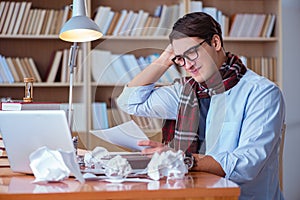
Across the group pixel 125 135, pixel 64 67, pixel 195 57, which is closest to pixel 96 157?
pixel 125 135

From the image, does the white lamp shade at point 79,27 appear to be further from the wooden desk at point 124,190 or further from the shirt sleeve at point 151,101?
the wooden desk at point 124,190

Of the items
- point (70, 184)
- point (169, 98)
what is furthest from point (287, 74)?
point (70, 184)

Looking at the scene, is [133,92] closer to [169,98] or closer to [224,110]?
[169,98]

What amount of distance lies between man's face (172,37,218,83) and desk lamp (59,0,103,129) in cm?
40

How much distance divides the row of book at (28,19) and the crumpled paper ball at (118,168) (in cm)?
260

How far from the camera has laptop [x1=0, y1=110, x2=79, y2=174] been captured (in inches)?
61.1

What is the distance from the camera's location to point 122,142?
5.57ft

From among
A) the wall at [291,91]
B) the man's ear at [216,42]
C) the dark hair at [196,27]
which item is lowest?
the wall at [291,91]

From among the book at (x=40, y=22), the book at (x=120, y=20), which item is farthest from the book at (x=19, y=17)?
the book at (x=120, y=20)

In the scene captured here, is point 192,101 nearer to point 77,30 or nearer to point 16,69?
point 77,30

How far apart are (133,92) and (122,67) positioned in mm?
181

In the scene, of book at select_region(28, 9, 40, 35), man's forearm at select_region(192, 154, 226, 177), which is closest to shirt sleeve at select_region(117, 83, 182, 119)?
man's forearm at select_region(192, 154, 226, 177)

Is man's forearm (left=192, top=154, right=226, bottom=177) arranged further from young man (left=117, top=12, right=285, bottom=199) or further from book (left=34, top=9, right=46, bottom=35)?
book (left=34, top=9, right=46, bottom=35)

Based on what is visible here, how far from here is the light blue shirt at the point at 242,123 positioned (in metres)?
1.81
